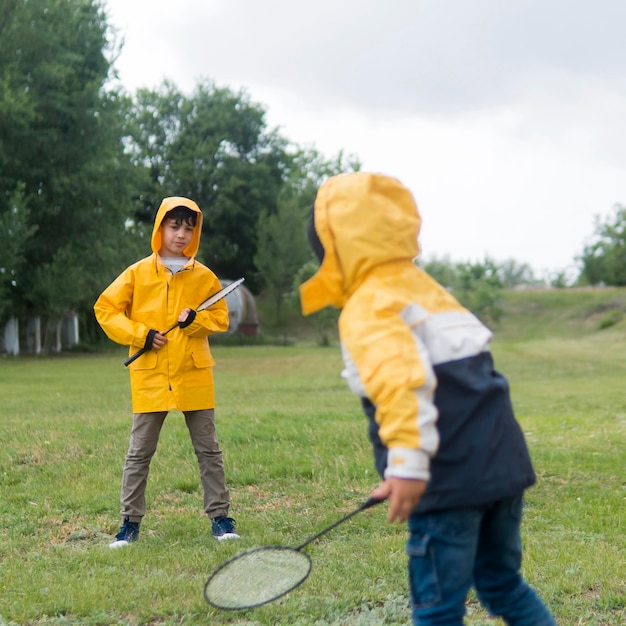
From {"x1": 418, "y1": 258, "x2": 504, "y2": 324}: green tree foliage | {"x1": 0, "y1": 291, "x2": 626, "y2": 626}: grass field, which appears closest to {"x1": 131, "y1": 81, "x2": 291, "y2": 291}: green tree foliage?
{"x1": 418, "y1": 258, "x2": 504, "y2": 324}: green tree foliage

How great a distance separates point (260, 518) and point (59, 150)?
24.3 m

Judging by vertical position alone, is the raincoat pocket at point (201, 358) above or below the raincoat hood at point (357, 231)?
below

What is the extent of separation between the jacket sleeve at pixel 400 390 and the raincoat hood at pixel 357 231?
30 centimetres

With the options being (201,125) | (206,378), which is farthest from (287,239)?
(206,378)

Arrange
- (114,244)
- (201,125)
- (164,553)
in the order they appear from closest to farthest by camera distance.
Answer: (164,553) < (114,244) < (201,125)

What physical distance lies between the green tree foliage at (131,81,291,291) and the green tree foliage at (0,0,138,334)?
21159 millimetres

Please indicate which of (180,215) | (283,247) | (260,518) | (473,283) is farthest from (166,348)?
(473,283)

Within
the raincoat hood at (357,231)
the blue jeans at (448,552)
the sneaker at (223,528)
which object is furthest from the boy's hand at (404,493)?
the sneaker at (223,528)

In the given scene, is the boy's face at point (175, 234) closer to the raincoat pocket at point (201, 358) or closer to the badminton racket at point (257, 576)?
the raincoat pocket at point (201, 358)

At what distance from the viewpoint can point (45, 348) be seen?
32750 millimetres

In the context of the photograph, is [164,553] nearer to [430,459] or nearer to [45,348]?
[430,459]

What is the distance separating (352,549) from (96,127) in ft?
83.5

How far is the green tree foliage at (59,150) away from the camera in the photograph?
26938 millimetres

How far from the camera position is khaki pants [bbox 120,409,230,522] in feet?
19.1
